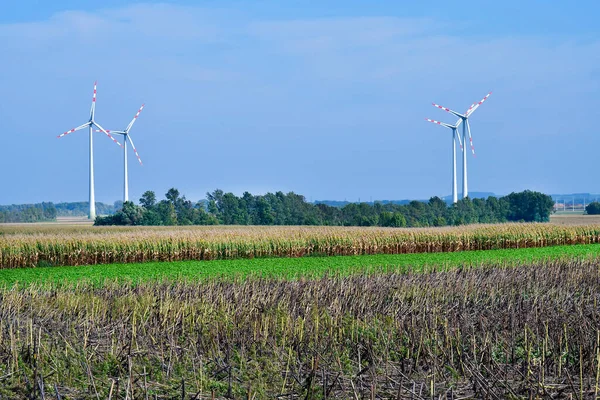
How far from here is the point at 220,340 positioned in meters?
9.38

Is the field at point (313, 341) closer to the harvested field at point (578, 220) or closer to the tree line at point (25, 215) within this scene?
the harvested field at point (578, 220)

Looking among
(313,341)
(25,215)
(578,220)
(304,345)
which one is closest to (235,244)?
(313,341)

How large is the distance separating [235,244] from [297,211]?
161 ft

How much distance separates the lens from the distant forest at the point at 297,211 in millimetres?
81438

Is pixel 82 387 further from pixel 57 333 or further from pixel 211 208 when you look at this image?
pixel 211 208

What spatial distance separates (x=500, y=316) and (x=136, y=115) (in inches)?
2588

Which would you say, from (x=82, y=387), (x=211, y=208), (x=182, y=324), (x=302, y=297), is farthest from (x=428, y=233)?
(x=211, y=208)

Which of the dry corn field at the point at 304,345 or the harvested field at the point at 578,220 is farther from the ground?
the harvested field at the point at 578,220

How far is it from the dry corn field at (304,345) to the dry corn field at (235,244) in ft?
69.6

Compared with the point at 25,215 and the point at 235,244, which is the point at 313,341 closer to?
the point at 235,244

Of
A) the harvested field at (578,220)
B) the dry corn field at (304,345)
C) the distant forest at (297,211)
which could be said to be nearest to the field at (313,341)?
the dry corn field at (304,345)

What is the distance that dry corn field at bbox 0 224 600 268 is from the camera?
3416 cm

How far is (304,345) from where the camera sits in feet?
27.9

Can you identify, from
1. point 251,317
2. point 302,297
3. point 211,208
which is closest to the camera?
point 251,317
